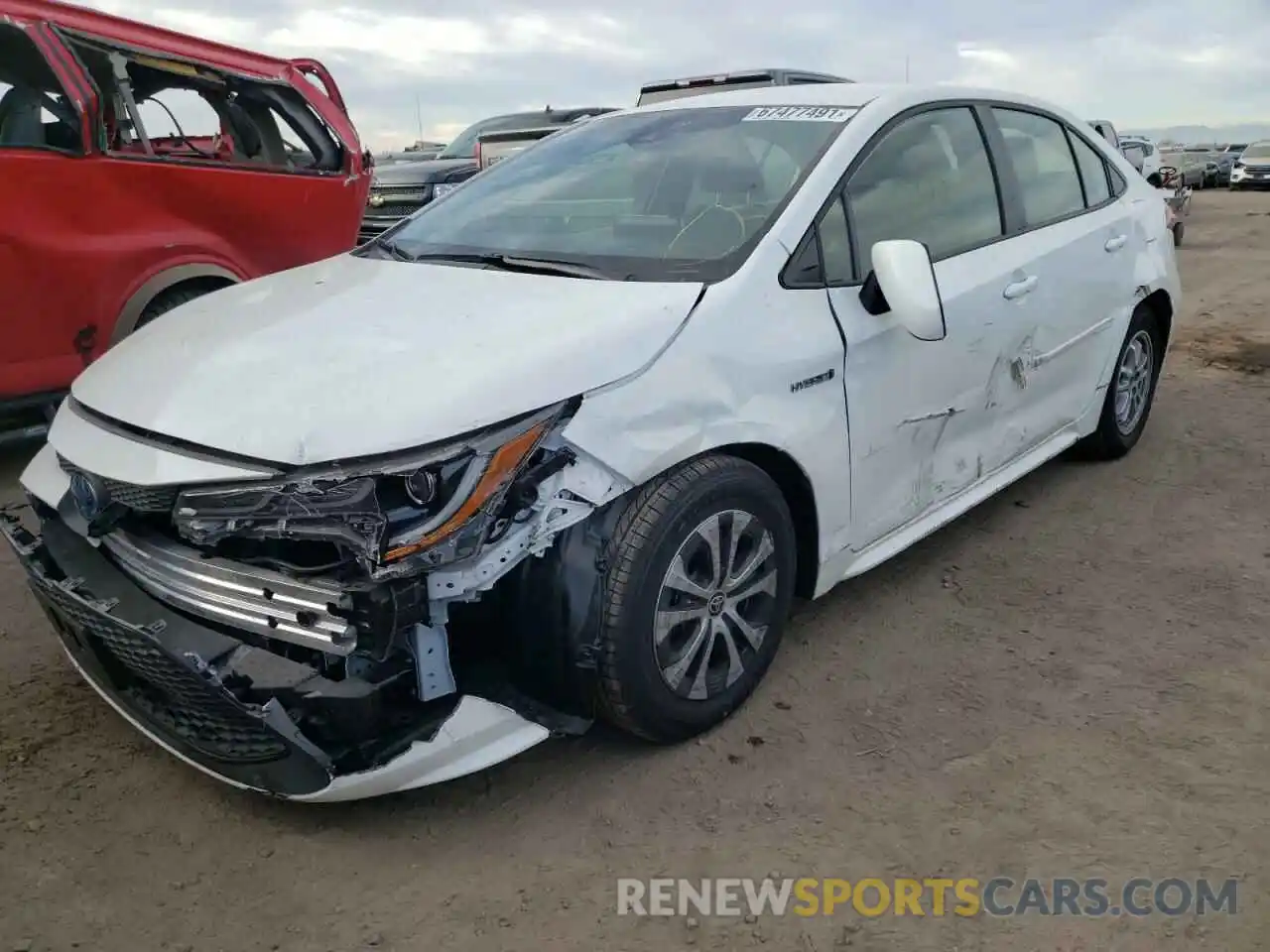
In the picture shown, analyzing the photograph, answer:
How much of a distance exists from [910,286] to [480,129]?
10152 mm

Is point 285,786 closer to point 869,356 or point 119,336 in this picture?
point 869,356

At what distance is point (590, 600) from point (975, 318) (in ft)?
5.80

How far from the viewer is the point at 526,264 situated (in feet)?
9.64

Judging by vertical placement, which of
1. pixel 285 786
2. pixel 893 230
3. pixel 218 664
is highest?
pixel 893 230

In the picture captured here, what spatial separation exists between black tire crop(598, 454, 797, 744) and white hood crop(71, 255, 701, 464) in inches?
13.6

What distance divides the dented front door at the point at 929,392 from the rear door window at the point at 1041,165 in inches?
14.6

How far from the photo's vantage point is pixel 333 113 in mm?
6199

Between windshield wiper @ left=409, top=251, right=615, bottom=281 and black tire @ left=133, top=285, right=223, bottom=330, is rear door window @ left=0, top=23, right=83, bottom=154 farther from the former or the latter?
windshield wiper @ left=409, top=251, right=615, bottom=281

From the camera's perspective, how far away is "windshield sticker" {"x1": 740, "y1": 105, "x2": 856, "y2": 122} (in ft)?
10.5

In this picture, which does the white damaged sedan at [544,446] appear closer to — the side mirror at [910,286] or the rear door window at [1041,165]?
the side mirror at [910,286]

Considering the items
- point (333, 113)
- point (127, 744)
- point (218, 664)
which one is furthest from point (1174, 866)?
point (333, 113)

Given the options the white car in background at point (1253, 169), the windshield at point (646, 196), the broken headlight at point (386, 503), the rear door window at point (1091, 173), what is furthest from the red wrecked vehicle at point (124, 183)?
the white car in background at point (1253, 169)

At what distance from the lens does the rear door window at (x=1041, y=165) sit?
12.5 feet

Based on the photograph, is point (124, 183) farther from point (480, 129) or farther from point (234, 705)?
point (480, 129)
